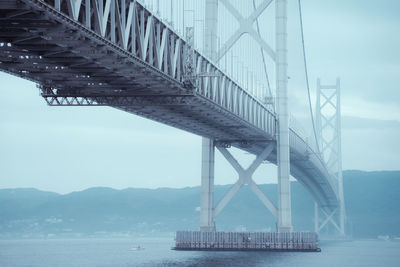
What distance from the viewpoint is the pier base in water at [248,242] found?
176 ft

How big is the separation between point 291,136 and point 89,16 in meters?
40.8

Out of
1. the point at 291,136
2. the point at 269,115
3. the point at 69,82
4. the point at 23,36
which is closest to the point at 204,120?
the point at 269,115

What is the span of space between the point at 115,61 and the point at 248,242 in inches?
1239

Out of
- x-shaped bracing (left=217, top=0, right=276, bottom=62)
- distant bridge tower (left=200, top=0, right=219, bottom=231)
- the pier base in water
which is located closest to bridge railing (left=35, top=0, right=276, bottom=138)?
distant bridge tower (left=200, top=0, right=219, bottom=231)

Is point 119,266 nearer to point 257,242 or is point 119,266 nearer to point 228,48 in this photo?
point 257,242

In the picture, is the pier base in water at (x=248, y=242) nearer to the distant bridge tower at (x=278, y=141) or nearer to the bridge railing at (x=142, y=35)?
the distant bridge tower at (x=278, y=141)

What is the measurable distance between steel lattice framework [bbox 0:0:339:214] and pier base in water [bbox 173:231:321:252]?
394 inches

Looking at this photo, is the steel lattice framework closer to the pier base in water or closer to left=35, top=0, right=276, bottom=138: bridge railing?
left=35, top=0, right=276, bottom=138: bridge railing

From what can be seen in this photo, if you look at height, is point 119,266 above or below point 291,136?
below

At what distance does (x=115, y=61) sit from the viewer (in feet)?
85.3

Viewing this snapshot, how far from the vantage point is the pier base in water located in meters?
53.7

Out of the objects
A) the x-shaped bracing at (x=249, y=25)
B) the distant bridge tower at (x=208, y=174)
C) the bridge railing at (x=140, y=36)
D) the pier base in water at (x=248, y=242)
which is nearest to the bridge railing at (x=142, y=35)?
the bridge railing at (x=140, y=36)

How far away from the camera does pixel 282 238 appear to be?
5400cm

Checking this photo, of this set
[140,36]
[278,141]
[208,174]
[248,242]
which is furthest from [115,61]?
[248,242]
